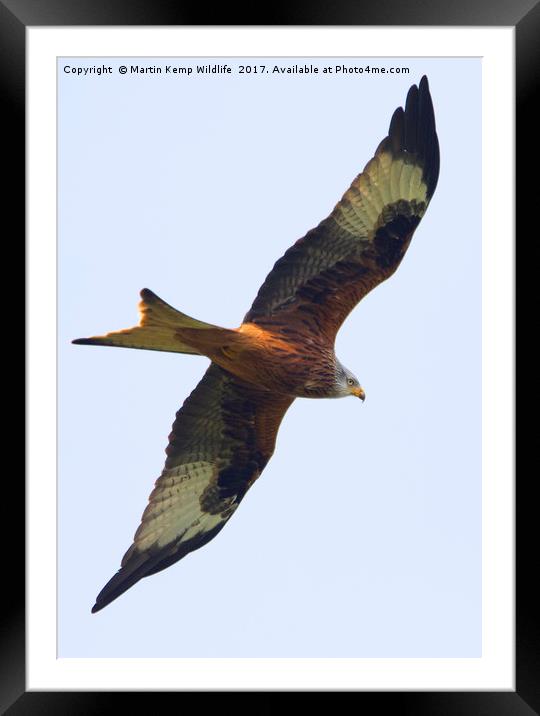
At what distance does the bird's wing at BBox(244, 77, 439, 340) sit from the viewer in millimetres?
6875

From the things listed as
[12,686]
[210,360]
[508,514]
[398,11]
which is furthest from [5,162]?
[508,514]

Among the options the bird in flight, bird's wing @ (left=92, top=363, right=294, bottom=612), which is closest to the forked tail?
the bird in flight

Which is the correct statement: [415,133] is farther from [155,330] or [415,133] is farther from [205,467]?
[205,467]

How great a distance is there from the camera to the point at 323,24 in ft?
20.5

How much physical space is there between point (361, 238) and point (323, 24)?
1245 millimetres

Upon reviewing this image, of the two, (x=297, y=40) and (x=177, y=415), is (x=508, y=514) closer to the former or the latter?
(x=177, y=415)

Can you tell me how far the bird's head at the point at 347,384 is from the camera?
6895 millimetres

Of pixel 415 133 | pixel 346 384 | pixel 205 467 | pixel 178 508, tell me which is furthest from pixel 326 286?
pixel 178 508

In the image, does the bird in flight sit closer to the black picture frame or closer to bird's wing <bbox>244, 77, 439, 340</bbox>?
bird's wing <bbox>244, 77, 439, 340</bbox>

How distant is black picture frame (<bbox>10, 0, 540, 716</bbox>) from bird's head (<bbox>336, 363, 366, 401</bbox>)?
1.17m

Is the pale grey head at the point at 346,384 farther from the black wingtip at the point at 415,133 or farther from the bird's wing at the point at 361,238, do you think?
the black wingtip at the point at 415,133

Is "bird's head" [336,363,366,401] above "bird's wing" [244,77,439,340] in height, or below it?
below

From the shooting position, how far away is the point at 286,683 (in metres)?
6.31

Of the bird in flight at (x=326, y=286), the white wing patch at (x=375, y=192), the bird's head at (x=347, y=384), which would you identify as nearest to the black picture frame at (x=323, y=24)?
the bird in flight at (x=326, y=286)
